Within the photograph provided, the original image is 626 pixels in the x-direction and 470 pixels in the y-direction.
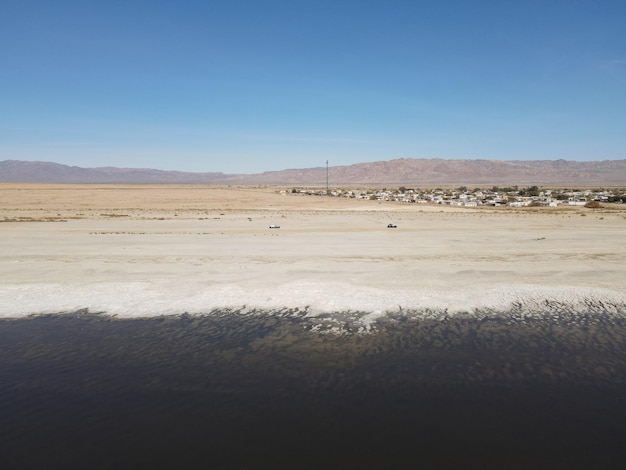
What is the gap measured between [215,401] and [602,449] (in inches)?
210

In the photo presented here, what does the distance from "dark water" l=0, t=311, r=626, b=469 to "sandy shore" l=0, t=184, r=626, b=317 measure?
1904 millimetres

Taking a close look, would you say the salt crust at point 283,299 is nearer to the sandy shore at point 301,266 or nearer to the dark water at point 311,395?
the sandy shore at point 301,266

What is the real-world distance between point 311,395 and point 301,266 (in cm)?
946

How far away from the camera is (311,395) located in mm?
6789

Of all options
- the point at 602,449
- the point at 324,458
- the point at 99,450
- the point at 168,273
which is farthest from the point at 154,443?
the point at 168,273

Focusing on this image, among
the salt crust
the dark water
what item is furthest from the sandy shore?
the dark water

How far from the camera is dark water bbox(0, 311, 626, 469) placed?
539 cm

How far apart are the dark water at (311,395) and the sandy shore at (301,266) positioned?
6.25 feet

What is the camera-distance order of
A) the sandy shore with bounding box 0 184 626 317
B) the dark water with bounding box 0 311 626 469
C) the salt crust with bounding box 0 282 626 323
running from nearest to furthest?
the dark water with bounding box 0 311 626 469, the salt crust with bounding box 0 282 626 323, the sandy shore with bounding box 0 184 626 317

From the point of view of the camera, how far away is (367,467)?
5121mm

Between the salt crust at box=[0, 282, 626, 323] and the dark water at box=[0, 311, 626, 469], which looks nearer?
the dark water at box=[0, 311, 626, 469]

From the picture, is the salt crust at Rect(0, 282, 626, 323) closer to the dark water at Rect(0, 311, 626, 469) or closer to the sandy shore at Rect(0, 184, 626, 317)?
the sandy shore at Rect(0, 184, 626, 317)

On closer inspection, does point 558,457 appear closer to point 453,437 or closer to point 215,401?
point 453,437

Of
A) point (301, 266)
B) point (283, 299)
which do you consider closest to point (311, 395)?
point (283, 299)
